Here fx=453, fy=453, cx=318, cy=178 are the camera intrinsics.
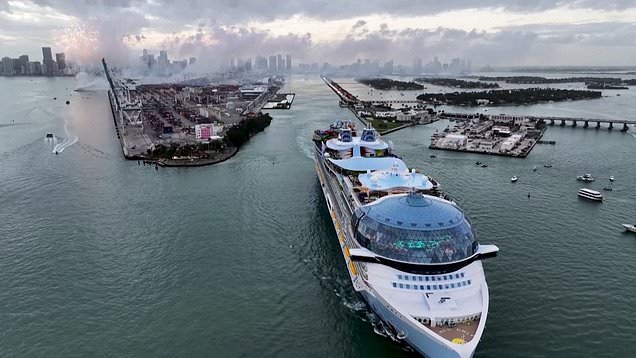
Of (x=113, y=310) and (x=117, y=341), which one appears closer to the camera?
(x=117, y=341)

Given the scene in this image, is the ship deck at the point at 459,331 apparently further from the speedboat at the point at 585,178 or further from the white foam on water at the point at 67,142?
the white foam on water at the point at 67,142

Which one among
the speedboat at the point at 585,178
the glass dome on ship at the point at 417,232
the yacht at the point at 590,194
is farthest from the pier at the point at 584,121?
the glass dome on ship at the point at 417,232

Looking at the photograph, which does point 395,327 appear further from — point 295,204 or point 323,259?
point 295,204

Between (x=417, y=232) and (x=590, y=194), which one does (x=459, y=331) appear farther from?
(x=590, y=194)

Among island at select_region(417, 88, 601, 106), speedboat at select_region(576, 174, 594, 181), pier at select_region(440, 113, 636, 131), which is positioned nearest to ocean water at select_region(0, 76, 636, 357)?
speedboat at select_region(576, 174, 594, 181)

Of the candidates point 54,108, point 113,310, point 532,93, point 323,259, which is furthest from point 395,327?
point 532,93

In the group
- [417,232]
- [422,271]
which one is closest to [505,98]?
[417,232]
